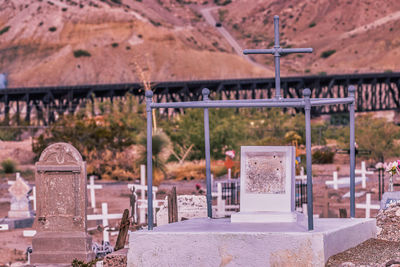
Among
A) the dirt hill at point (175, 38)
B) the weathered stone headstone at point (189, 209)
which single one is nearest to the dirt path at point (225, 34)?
the dirt hill at point (175, 38)

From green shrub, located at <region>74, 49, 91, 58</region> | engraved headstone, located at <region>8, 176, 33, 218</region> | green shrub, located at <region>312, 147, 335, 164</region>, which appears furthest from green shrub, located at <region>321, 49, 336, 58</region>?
engraved headstone, located at <region>8, 176, 33, 218</region>

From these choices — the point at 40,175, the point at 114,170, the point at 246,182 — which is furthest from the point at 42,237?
the point at 114,170

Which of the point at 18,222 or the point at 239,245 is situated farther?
the point at 18,222

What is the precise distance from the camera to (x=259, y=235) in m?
10.3

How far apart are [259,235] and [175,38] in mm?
139375

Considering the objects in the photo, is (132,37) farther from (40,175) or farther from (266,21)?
(40,175)

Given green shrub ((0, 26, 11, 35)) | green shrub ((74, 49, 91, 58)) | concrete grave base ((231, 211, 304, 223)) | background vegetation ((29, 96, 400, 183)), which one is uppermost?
green shrub ((0, 26, 11, 35))

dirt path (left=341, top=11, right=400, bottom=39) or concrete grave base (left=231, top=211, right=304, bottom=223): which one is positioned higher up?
dirt path (left=341, top=11, right=400, bottom=39)

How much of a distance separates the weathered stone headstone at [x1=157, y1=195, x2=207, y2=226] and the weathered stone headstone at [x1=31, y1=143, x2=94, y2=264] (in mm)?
2251

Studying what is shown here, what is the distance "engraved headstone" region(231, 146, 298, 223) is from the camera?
11.5m

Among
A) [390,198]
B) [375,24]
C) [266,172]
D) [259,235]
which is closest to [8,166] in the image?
[390,198]

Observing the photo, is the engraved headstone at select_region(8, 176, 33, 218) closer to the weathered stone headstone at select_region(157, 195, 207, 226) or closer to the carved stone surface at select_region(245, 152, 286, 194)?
the weathered stone headstone at select_region(157, 195, 207, 226)

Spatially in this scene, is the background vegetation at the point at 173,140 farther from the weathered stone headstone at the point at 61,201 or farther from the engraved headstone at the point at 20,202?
the weathered stone headstone at the point at 61,201

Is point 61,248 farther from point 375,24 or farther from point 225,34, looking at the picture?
point 225,34
